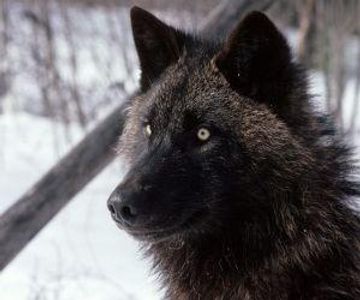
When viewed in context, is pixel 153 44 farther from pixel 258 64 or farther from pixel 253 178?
pixel 253 178

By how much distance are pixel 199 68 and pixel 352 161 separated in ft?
2.84

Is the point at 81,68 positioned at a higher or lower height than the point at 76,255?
higher

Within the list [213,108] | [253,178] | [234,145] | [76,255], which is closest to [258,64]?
[213,108]

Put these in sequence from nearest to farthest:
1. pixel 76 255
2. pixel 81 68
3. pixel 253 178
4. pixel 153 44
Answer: pixel 253 178, pixel 153 44, pixel 76 255, pixel 81 68

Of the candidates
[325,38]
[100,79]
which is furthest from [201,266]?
[100,79]

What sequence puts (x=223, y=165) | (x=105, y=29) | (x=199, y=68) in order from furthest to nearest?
(x=105, y=29)
(x=199, y=68)
(x=223, y=165)

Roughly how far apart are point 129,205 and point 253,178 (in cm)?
61

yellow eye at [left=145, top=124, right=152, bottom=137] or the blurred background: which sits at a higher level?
yellow eye at [left=145, top=124, right=152, bottom=137]

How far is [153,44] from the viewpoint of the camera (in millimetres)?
4031

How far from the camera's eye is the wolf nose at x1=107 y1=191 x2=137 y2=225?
10.8 ft

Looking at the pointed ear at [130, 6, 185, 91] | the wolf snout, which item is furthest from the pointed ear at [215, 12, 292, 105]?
the wolf snout

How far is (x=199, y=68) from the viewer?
148 inches

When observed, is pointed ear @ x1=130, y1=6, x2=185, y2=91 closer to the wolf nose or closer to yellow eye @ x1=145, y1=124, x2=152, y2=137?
yellow eye @ x1=145, y1=124, x2=152, y2=137

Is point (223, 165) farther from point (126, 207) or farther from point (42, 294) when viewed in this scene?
point (42, 294)
